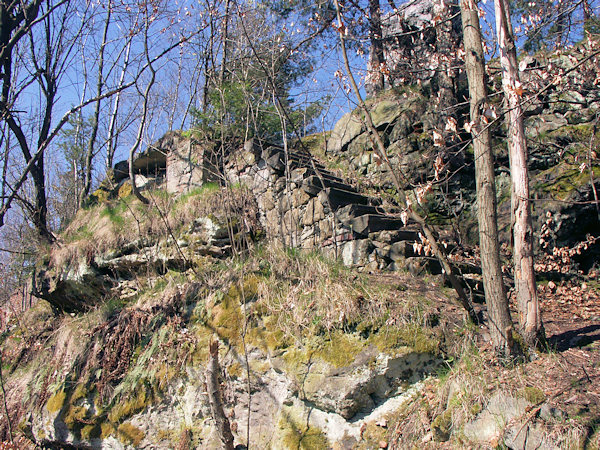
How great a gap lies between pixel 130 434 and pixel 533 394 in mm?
4321

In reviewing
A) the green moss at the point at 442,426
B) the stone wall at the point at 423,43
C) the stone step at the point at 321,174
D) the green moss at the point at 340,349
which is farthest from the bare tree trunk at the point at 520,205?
the stone wall at the point at 423,43

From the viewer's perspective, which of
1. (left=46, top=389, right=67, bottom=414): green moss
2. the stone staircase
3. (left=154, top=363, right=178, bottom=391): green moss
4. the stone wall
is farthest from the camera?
the stone wall

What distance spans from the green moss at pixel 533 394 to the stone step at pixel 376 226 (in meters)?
3.03

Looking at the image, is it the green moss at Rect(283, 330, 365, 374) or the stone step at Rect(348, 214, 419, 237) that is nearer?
the green moss at Rect(283, 330, 365, 374)

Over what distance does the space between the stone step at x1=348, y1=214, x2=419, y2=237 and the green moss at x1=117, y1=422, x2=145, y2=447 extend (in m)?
3.63

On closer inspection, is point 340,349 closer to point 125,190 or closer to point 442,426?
point 442,426

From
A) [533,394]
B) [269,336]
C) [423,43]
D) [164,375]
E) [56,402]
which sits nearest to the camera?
[533,394]

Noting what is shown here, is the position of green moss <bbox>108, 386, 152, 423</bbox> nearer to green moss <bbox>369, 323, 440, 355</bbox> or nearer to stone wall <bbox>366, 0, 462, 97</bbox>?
green moss <bbox>369, 323, 440, 355</bbox>

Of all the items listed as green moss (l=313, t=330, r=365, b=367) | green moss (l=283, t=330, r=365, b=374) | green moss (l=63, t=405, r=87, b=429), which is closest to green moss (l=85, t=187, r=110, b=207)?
green moss (l=63, t=405, r=87, b=429)

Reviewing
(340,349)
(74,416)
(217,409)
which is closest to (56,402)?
(74,416)

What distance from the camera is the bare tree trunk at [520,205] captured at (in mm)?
3803

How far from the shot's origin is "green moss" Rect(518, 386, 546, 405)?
3.23 meters

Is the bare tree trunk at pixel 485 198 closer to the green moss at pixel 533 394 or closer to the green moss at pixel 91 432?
the green moss at pixel 533 394

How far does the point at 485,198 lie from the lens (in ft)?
13.2
